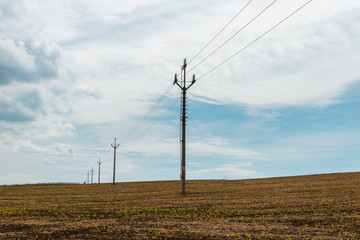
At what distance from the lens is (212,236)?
16.4 meters

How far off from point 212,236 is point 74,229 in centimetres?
711

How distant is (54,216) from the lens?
23.3 meters

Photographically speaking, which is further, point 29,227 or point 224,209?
point 224,209

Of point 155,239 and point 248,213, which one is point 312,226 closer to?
point 248,213

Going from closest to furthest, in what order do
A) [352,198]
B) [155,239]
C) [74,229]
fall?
[155,239]
[74,229]
[352,198]

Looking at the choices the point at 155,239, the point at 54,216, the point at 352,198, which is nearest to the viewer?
the point at 155,239

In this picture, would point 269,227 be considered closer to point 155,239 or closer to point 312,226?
point 312,226

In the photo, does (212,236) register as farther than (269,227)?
No

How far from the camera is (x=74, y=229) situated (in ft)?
59.5

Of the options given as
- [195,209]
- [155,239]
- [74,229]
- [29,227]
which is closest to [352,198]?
[195,209]

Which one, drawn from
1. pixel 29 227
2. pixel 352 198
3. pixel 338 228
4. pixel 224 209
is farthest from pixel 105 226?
pixel 352 198

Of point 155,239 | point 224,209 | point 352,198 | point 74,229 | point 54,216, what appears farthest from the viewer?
point 352,198

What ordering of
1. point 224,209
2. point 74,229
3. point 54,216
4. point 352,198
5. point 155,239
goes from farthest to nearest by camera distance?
point 352,198 < point 224,209 < point 54,216 < point 74,229 < point 155,239

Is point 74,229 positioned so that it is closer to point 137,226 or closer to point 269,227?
point 137,226
